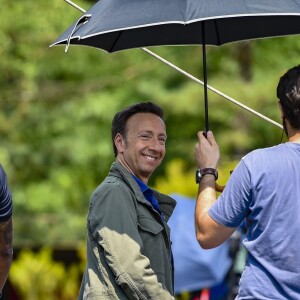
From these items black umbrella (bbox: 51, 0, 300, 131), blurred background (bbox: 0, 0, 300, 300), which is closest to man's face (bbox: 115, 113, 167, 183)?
black umbrella (bbox: 51, 0, 300, 131)

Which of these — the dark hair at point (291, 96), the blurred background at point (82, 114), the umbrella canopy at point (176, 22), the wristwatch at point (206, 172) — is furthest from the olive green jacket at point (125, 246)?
the blurred background at point (82, 114)

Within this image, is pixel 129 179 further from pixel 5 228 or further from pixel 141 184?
pixel 5 228

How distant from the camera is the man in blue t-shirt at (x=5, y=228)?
15.2 feet

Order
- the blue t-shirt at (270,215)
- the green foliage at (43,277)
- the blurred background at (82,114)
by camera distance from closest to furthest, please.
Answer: the blue t-shirt at (270,215) → the green foliage at (43,277) → the blurred background at (82,114)

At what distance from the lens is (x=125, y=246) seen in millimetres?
4391

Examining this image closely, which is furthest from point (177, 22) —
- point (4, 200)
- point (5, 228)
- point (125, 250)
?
point (5, 228)

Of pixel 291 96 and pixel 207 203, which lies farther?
pixel 207 203

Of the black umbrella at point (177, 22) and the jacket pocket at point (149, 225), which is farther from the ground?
the black umbrella at point (177, 22)

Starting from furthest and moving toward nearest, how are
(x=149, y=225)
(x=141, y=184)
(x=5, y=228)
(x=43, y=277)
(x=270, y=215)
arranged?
(x=43, y=277)
(x=5, y=228)
(x=141, y=184)
(x=149, y=225)
(x=270, y=215)

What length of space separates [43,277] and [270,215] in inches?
535

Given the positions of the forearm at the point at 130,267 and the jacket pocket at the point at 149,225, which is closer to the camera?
the forearm at the point at 130,267

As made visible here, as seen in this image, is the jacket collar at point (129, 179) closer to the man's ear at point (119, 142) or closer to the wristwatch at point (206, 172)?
the man's ear at point (119, 142)

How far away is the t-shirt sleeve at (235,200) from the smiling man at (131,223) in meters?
0.49

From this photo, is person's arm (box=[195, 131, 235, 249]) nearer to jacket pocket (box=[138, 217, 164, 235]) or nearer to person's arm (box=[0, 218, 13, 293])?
jacket pocket (box=[138, 217, 164, 235])
